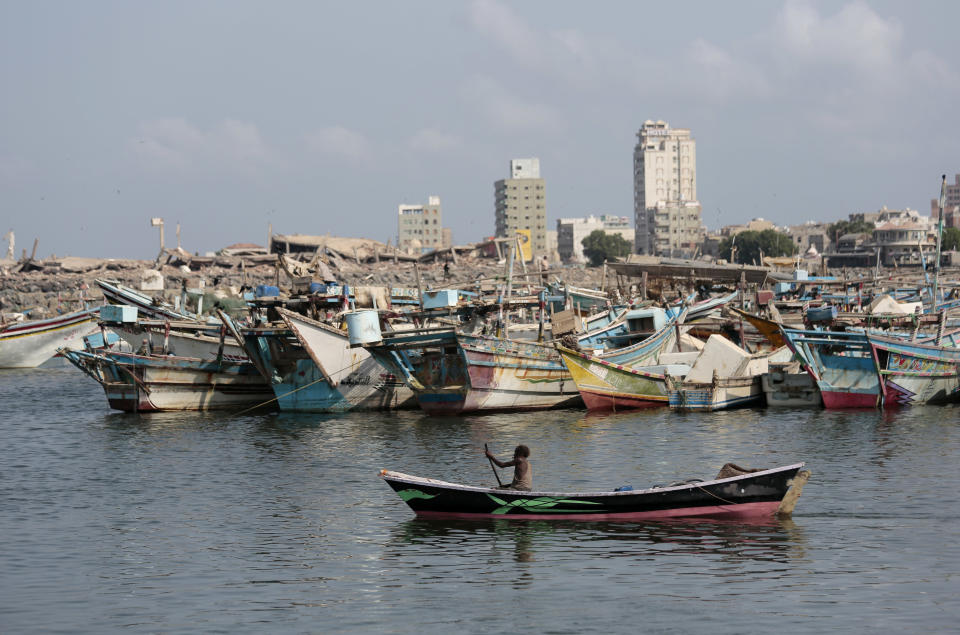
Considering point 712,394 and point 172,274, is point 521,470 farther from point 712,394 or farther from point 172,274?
point 172,274

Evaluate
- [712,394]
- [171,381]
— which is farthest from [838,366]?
[171,381]

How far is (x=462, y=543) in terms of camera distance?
53.5 feet

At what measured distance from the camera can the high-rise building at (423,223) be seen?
189750 mm

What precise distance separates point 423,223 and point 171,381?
523 ft

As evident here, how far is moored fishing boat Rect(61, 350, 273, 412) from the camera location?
106 feet

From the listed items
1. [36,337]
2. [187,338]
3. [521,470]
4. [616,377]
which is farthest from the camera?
[36,337]

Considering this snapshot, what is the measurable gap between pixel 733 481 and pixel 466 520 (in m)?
4.01

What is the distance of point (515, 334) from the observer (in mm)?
38938

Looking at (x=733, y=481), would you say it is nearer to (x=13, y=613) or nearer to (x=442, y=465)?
(x=442, y=465)

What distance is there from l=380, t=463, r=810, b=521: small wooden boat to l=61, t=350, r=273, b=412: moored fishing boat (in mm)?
17097

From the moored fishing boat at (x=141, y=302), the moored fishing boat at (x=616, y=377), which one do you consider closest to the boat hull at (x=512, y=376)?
the moored fishing boat at (x=616, y=377)

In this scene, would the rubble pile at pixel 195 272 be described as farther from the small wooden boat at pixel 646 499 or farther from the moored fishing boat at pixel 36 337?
the small wooden boat at pixel 646 499

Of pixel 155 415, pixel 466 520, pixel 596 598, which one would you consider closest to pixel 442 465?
pixel 466 520

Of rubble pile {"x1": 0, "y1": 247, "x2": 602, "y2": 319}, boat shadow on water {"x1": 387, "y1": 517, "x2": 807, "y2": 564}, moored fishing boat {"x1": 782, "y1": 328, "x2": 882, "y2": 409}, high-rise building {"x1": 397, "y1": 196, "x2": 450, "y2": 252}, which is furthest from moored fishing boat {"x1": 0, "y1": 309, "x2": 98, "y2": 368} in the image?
high-rise building {"x1": 397, "y1": 196, "x2": 450, "y2": 252}
